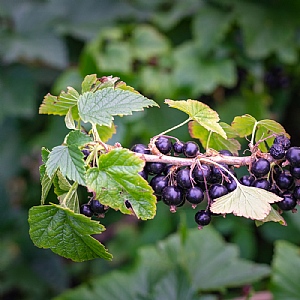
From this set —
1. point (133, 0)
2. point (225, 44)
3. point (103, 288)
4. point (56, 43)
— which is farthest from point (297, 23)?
point (103, 288)

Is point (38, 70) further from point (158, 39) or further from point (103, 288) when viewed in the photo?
point (103, 288)

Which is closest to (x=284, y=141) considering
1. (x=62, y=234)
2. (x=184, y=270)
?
(x=62, y=234)

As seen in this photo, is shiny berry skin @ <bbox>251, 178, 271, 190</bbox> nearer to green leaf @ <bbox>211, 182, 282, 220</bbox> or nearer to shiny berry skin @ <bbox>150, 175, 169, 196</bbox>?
green leaf @ <bbox>211, 182, 282, 220</bbox>

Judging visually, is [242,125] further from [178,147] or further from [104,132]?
[104,132]

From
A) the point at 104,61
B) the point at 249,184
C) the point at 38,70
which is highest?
the point at 249,184

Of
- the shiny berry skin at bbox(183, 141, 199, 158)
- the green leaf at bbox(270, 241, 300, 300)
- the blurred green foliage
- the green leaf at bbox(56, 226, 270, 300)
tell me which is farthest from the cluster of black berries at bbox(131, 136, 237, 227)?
the blurred green foliage

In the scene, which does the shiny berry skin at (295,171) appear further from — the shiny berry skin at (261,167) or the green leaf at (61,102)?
the green leaf at (61,102)
